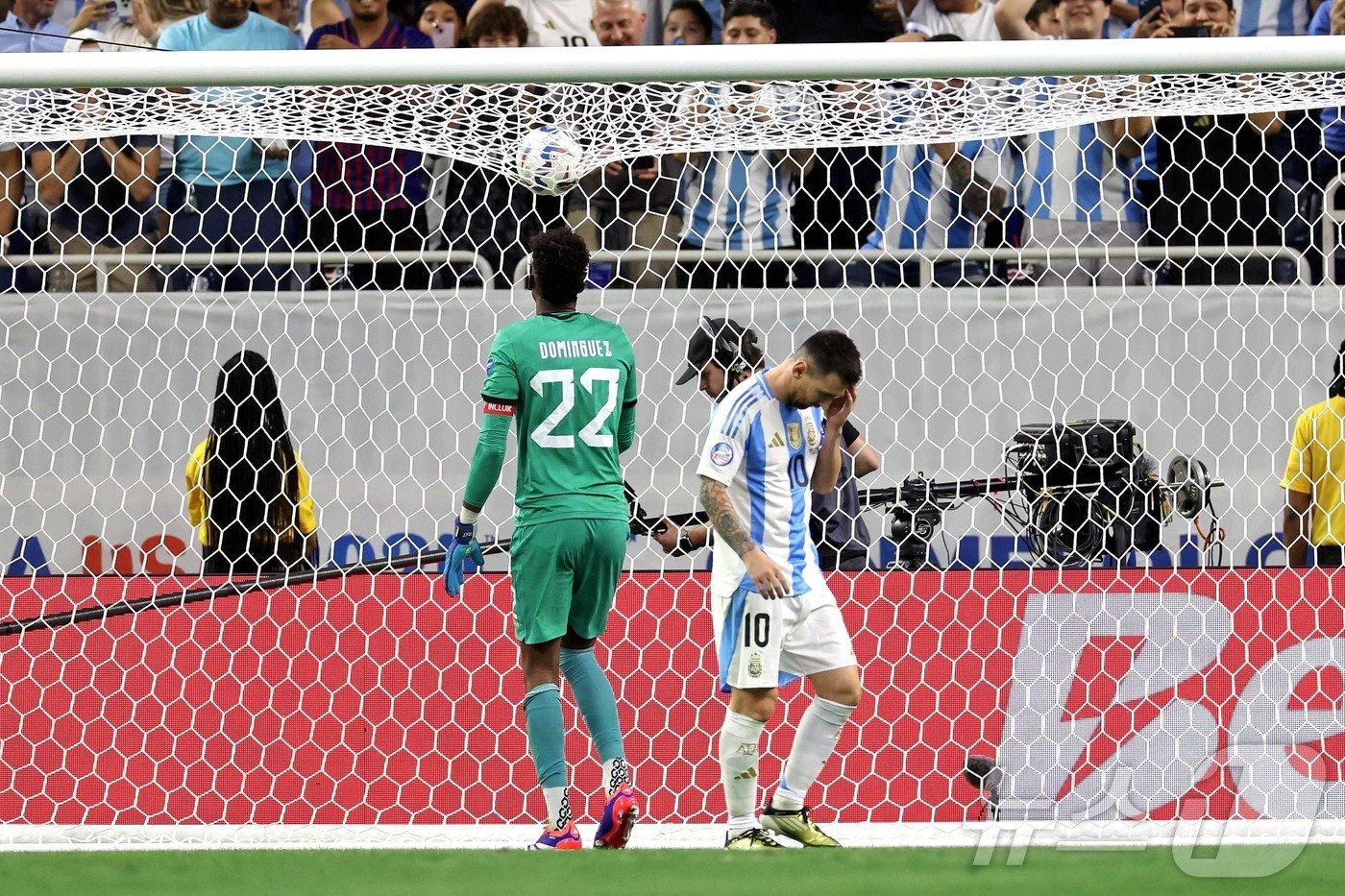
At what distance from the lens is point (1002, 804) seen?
5.36 m

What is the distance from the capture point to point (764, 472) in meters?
4.66

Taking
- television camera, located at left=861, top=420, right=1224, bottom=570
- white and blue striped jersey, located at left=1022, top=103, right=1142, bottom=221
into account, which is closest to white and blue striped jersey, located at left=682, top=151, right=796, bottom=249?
white and blue striped jersey, located at left=1022, top=103, right=1142, bottom=221

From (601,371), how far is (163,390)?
85.0 inches

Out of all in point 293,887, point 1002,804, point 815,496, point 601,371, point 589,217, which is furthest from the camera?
point 589,217

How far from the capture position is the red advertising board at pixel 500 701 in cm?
538

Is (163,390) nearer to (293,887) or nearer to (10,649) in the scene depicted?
(10,649)

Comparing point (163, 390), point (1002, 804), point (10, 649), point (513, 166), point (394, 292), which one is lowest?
point (1002, 804)

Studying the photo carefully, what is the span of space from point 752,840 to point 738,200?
2.82 metres

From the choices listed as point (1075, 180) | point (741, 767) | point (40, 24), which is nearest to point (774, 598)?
point (741, 767)

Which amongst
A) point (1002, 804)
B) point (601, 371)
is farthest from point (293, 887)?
point (1002, 804)

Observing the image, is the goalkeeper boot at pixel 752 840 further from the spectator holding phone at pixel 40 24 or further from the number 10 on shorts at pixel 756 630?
the spectator holding phone at pixel 40 24

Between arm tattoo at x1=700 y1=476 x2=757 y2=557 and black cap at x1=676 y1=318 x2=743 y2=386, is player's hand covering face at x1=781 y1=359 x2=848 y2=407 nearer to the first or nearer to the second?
arm tattoo at x1=700 y1=476 x2=757 y2=557

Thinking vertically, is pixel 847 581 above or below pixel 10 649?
above

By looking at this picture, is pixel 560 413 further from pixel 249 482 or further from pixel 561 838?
pixel 249 482
